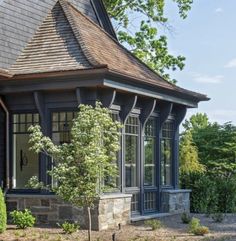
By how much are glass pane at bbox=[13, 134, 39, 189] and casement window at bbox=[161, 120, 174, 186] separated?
11.7 ft

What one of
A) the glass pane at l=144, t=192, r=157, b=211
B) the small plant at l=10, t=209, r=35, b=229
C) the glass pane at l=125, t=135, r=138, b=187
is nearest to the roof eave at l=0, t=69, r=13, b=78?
the small plant at l=10, t=209, r=35, b=229

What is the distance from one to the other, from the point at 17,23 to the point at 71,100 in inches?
114

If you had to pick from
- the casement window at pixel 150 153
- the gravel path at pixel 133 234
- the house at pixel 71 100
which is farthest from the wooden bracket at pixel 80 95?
the casement window at pixel 150 153

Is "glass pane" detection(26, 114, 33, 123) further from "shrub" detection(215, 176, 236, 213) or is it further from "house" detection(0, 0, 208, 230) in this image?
"shrub" detection(215, 176, 236, 213)

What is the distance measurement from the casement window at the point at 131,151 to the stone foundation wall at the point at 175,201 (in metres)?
1.52

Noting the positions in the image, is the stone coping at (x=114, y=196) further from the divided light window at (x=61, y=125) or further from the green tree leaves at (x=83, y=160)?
the green tree leaves at (x=83, y=160)

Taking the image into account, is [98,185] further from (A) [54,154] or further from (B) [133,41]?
(B) [133,41]

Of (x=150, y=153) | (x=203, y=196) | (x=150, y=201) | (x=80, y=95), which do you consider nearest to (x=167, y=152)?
(x=150, y=153)

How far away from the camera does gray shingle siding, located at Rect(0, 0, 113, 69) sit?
14056mm

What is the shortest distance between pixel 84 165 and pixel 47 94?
12.9 ft

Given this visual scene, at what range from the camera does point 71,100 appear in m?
13.2

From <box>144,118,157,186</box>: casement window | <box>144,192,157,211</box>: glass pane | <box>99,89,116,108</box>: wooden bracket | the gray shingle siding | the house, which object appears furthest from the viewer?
<box>144,118,157,186</box>: casement window

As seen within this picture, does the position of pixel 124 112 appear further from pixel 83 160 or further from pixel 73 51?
pixel 83 160

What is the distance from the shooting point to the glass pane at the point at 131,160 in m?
14.5
